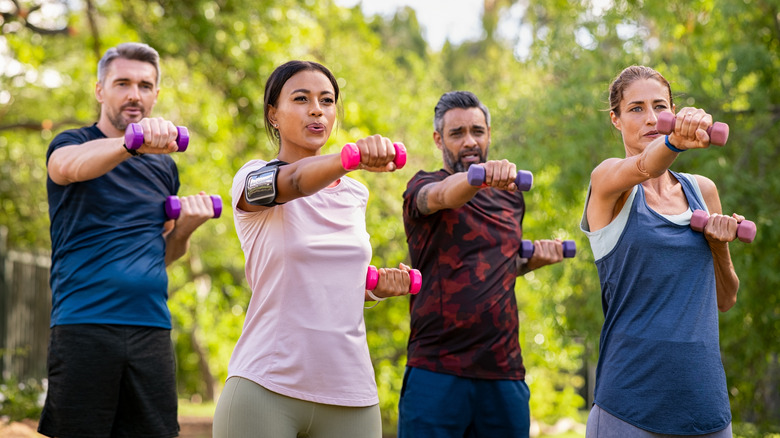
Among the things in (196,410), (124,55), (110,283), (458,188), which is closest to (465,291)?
(458,188)

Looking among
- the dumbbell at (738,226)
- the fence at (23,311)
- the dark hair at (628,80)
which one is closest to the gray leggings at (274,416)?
the dumbbell at (738,226)

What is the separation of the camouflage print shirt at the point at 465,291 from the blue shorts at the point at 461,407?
46mm

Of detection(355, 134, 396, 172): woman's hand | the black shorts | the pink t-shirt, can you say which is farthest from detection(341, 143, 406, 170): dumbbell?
the black shorts

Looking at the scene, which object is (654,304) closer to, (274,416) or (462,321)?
(462,321)

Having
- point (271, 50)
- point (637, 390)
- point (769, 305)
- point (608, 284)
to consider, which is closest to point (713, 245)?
point (608, 284)

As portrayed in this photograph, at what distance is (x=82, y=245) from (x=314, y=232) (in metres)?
1.27

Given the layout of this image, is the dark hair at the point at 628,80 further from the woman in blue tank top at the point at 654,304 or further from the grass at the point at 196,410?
the grass at the point at 196,410

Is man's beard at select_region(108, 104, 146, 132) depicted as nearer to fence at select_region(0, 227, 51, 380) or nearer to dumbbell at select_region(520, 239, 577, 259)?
dumbbell at select_region(520, 239, 577, 259)

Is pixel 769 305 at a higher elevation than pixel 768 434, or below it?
higher

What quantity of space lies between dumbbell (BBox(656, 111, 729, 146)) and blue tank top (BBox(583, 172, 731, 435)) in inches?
16.4

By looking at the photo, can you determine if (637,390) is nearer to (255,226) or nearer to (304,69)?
(255,226)

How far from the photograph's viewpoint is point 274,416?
2.38m

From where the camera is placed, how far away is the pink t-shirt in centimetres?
244

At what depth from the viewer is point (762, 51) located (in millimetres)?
6316
